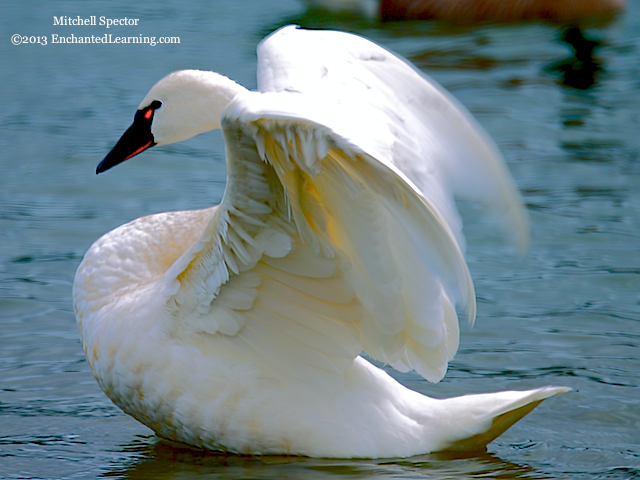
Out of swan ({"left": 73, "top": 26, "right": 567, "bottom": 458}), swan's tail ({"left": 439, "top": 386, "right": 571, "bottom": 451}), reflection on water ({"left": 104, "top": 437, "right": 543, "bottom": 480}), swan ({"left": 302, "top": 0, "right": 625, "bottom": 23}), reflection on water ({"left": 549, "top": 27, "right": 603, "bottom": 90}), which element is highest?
swan ({"left": 302, "top": 0, "right": 625, "bottom": 23})

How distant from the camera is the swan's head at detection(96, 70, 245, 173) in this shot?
4270 mm

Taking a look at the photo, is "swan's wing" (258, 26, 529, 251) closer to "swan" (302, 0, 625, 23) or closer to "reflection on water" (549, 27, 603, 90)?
"reflection on water" (549, 27, 603, 90)

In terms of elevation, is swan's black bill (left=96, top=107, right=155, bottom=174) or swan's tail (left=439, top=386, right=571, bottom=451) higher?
swan's black bill (left=96, top=107, right=155, bottom=174)

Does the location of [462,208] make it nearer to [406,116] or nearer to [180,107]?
[180,107]

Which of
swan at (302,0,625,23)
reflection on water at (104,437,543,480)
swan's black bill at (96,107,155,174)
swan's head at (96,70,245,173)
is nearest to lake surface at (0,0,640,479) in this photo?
reflection on water at (104,437,543,480)

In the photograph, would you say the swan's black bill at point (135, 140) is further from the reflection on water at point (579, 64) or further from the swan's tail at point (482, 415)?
the reflection on water at point (579, 64)

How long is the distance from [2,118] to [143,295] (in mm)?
5794

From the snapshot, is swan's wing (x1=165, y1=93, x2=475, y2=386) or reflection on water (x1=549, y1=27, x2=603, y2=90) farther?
reflection on water (x1=549, y1=27, x2=603, y2=90)

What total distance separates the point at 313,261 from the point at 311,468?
0.77 meters

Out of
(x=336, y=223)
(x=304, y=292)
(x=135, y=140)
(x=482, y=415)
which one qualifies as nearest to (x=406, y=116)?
(x=336, y=223)

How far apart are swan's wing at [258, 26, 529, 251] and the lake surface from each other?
1.09 metres

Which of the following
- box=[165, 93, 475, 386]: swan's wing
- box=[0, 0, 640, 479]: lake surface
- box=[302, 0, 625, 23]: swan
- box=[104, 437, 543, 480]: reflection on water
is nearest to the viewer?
box=[165, 93, 475, 386]: swan's wing

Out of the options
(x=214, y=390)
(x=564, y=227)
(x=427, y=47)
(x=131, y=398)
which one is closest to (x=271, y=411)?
(x=214, y=390)

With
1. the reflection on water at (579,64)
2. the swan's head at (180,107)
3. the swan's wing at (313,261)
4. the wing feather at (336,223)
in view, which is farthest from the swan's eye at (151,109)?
the reflection on water at (579,64)
